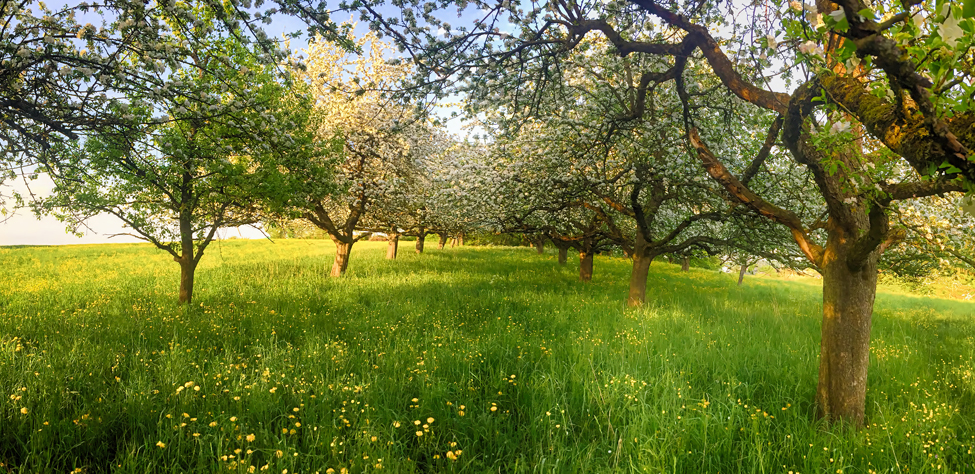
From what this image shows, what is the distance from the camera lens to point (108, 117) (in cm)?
512

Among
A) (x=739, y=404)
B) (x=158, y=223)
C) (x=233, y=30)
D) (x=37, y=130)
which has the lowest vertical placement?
(x=739, y=404)

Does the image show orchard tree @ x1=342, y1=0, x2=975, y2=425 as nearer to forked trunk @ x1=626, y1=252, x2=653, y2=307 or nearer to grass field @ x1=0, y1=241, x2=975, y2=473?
grass field @ x1=0, y1=241, x2=975, y2=473

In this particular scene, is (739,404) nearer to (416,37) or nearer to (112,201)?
(416,37)

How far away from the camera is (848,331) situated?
5.50 m

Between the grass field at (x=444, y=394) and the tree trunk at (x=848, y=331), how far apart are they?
0.35m

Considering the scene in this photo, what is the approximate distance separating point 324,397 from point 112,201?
8.81m

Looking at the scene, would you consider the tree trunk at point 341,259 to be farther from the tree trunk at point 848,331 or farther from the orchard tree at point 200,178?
the tree trunk at point 848,331

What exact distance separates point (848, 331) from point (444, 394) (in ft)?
17.1

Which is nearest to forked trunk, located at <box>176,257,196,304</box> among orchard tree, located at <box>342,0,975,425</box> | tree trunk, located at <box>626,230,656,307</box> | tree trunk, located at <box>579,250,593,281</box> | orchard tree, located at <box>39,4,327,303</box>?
orchard tree, located at <box>39,4,327,303</box>

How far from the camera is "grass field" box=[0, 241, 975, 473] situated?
4219 millimetres

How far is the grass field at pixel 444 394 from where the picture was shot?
13.8 feet

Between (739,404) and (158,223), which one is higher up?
(158,223)

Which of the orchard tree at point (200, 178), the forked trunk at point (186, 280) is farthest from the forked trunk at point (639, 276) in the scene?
the forked trunk at point (186, 280)

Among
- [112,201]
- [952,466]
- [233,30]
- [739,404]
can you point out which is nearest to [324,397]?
[233,30]
